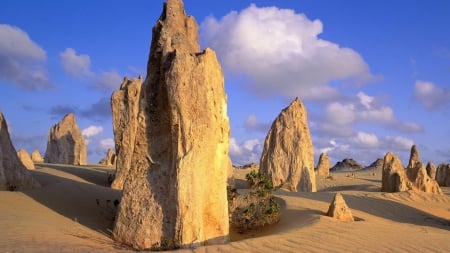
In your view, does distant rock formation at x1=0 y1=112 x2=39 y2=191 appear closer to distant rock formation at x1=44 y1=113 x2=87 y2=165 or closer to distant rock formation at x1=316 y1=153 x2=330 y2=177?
distant rock formation at x1=44 y1=113 x2=87 y2=165

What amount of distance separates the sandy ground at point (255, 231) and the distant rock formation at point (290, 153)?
4784mm

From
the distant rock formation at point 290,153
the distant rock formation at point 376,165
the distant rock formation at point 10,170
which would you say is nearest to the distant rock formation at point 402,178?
the distant rock formation at point 290,153

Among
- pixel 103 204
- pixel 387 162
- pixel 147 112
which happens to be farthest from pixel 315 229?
pixel 387 162

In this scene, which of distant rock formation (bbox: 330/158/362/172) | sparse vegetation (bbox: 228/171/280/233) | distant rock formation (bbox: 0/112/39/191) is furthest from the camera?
distant rock formation (bbox: 330/158/362/172)

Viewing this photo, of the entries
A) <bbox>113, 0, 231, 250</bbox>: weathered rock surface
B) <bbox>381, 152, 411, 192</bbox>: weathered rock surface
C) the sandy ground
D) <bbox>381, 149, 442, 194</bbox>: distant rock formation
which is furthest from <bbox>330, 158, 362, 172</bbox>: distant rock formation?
<bbox>113, 0, 231, 250</bbox>: weathered rock surface

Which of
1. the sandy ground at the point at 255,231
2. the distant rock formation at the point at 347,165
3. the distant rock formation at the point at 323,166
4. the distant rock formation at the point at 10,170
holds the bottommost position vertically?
the sandy ground at the point at 255,231

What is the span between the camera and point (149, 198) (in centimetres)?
977

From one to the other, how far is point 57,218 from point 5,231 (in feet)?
8.07

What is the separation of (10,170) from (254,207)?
750 centimetres

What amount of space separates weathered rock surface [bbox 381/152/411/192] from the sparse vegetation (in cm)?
1156

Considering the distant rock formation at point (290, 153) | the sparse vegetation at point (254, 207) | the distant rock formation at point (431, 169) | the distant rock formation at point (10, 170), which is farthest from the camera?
the distant rock formation at point (431, 169)

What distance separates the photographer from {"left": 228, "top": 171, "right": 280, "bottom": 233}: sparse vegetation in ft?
42.3

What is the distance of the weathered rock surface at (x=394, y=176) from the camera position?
22.9 m

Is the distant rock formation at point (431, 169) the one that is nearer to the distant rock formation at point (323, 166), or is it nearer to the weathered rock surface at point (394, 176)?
the distant rock formation at point (323, 166)
